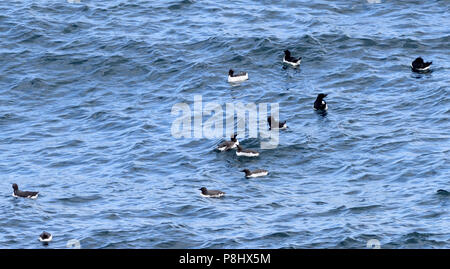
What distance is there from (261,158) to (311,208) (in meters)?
5.24

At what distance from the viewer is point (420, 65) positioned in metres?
38.5

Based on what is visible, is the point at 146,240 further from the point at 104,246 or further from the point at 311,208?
the point at 311,208

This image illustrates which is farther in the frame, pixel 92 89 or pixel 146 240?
pixel 92 89

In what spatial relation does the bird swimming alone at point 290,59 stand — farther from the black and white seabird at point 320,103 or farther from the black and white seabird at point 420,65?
the black and white seabird at point 420,65

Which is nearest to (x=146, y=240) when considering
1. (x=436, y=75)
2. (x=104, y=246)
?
(x=104, y=246)

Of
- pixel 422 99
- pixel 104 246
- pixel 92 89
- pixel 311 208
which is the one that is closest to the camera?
pixel 104 246

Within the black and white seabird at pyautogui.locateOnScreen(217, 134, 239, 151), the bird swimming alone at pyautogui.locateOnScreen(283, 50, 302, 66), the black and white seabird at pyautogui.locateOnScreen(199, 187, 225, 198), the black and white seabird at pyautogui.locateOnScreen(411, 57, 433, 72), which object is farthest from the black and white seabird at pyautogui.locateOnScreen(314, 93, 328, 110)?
the black and white seabird at pyautogui.locateOnScreen(199, 187, 225, 198)

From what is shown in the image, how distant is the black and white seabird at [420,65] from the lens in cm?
3849

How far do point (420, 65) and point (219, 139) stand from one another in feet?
34.3

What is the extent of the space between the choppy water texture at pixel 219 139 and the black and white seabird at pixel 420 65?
45cm

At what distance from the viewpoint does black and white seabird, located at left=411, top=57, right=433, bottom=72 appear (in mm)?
38494

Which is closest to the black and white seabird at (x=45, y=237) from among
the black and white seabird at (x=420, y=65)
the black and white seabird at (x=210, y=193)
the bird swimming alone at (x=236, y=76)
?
the black and white seabird at (x=210, y=193)

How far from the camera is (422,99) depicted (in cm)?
3638
